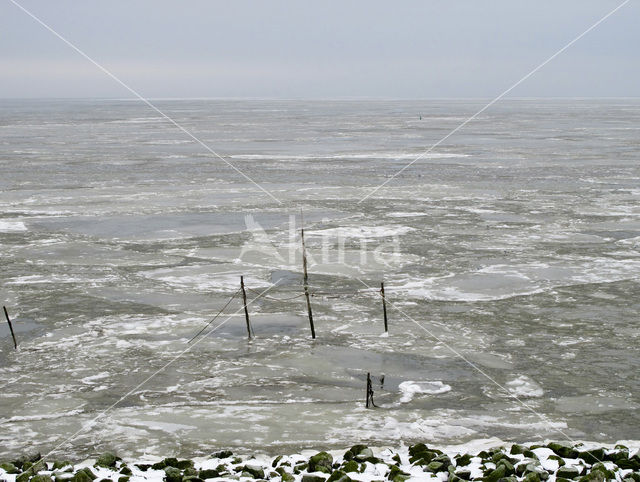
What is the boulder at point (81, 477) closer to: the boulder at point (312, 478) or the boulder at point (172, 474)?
the boulder at point (172, 474)

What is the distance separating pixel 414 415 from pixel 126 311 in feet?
16.6

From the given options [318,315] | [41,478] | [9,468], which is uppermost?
[41,478]

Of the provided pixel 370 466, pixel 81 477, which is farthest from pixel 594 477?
pixel 81 477

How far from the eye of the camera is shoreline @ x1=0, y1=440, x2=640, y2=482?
5.77m

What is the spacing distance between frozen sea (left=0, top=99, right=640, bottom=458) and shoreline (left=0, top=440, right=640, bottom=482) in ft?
1.65

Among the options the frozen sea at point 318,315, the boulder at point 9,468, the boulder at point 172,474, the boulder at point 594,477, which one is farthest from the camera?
the frozen sea at point 318,315

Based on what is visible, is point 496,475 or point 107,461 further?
point 107,461

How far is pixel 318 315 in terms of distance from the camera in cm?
1079

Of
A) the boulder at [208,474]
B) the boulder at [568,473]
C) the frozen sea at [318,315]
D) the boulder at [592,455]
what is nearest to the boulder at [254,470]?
the boulder at [208,474]

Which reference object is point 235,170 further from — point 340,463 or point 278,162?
point 340,463

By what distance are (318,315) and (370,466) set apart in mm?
4812

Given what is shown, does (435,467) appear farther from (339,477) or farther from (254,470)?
(254,470)

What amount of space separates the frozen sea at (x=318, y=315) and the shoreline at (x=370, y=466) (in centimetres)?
50

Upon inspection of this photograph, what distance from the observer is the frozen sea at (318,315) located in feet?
24.5
